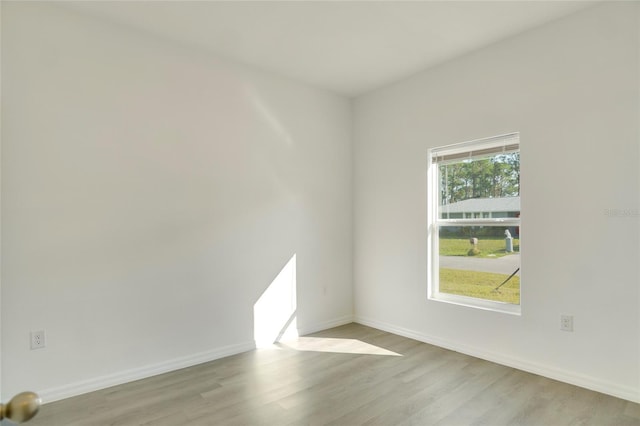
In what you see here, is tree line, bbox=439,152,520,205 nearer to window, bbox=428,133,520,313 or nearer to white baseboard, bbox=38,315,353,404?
window, bbox=428,133,520,313

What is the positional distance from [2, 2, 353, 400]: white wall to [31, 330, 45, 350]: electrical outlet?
4 centimetres

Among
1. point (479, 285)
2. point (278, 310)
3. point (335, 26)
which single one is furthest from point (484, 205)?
point (278, 310)

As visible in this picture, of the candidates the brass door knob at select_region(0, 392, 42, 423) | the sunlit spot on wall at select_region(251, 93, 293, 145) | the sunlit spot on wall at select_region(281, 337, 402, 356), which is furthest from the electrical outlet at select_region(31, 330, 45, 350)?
the sunlit spot on wall at select_region(251, 93, 293, 145)

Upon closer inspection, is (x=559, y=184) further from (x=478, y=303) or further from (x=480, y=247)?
(x=478, y=303)

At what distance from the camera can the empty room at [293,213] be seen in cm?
236

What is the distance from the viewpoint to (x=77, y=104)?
100 inches

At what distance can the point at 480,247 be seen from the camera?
3.30 meters

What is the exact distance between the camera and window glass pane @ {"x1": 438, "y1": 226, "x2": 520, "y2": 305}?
3.07 meters

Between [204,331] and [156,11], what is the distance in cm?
263

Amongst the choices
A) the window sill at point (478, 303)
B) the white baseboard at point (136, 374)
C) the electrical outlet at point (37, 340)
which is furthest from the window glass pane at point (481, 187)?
the electrical outlet at point (37, 340)

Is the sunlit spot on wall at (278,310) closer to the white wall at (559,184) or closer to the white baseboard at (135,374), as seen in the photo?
the white baseboard at (135,374)

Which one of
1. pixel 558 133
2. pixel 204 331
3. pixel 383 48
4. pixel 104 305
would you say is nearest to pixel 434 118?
pixel 383 48

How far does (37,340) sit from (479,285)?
142 inches

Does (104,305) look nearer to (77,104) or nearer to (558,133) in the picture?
(77,104)
